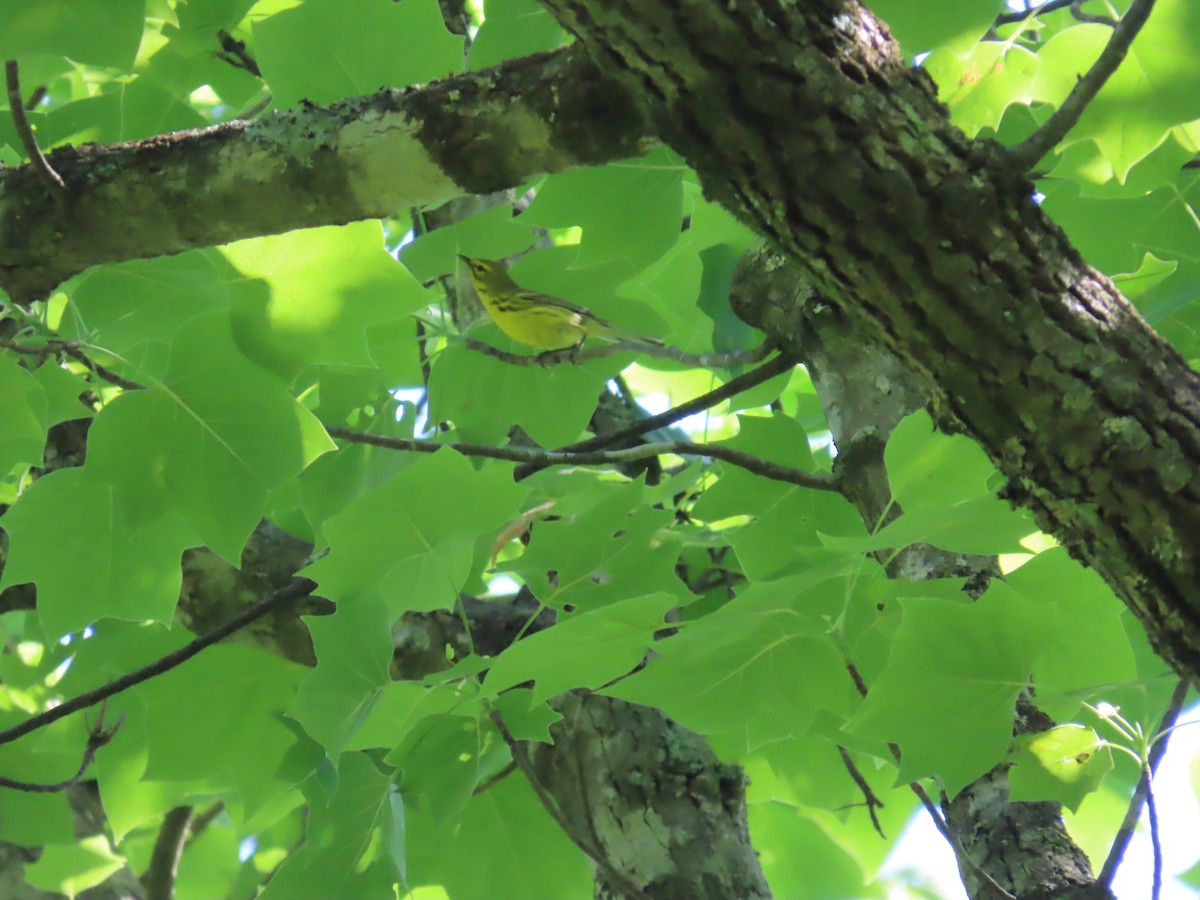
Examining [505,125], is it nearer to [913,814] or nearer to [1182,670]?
[1182,670]

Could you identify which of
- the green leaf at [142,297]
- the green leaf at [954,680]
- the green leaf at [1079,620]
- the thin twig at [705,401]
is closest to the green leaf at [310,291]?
the green leaf at [142,297]

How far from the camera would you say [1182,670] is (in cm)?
108

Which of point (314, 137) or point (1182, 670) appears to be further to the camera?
point (314, 137)

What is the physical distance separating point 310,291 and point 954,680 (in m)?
1.17

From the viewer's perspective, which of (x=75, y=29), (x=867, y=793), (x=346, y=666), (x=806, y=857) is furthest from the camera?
(x=806, y=857)

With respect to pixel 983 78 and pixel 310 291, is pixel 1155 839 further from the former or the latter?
pixel 310 291

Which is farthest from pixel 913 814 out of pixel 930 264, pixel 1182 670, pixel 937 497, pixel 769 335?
pixel 930 264

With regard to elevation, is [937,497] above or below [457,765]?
above

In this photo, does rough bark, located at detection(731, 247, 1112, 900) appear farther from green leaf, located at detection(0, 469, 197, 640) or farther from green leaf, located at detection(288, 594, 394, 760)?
green leaf, located at detection(0, 469, 197, 640)

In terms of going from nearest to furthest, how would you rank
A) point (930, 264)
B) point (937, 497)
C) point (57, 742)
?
1. point (930, 264)
2. point (937, 497)
3. point (57, 742)

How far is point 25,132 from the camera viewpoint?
4.80ft

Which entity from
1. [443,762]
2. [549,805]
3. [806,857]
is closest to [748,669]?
[549,805]

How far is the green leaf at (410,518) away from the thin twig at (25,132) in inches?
27.6

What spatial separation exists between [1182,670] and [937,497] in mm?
418
